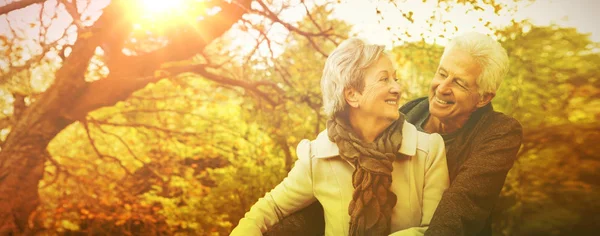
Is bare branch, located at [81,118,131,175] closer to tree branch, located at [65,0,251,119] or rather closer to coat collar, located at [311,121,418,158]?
tree branch, located at [65,0,251,119]

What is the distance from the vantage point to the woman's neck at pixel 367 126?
3186mm

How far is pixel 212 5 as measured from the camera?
4227 mm

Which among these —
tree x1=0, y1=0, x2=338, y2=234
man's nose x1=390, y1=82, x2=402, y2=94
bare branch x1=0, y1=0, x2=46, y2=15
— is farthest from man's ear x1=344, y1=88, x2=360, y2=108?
bare branch x1=0, y1=0, x2=46, y2=15

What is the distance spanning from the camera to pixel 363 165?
3.03 metres

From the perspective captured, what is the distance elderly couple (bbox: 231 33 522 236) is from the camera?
3.00 metres

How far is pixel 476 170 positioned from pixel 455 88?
52 centimetres

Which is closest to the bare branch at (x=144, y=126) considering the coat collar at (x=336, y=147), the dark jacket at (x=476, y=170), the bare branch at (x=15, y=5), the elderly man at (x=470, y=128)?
the bare branch at (x=15, y=5)

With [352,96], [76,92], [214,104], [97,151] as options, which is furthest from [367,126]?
[76,92]

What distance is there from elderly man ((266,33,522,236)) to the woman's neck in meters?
0.27

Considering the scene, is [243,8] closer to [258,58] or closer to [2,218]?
[258,58]

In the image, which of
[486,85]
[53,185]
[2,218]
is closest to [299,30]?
[486,85]

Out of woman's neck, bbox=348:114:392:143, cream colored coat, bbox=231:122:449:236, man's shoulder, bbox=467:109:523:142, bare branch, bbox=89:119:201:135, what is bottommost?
bare branch, bbox=89:119:201:135

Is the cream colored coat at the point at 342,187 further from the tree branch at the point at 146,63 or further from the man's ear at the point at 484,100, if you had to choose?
the tree branch at the point at 146,63

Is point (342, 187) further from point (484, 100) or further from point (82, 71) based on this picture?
point (82, 71)
